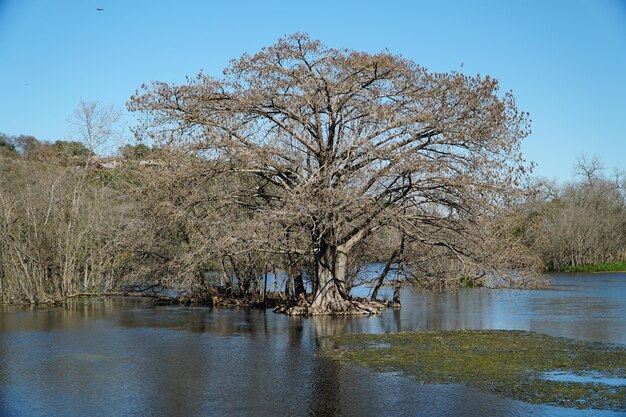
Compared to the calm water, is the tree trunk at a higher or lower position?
higher

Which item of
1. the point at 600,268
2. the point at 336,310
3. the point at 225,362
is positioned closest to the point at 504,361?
the point at 225,362

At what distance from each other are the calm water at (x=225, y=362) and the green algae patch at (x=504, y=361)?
0.54 metres

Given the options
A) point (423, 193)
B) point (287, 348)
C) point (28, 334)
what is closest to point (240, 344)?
point (287, 348)

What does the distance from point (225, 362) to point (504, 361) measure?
5702mm

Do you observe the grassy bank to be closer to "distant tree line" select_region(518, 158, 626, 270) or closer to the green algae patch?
"distant tree line" select_region(518, 158, 626, 270)

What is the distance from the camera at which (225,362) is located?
578 inches

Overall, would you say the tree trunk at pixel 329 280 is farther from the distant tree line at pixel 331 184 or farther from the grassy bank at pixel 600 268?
the grassy bank at pixel 600 268

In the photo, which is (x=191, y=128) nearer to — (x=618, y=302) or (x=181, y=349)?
(x=181, y=349)

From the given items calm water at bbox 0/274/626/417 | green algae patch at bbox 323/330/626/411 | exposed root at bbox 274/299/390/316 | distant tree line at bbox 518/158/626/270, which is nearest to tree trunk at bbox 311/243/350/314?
exposed root at bbox 274/299/390/316

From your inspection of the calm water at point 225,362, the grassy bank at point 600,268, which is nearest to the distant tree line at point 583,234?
the grassy bank at point 600,268

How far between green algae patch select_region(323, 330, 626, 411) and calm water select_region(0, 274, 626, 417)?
54cm

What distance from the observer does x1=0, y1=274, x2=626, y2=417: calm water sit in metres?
10.7

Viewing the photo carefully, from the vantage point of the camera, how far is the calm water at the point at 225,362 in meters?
10.7

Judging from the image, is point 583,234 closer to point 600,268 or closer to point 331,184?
point 600,268
